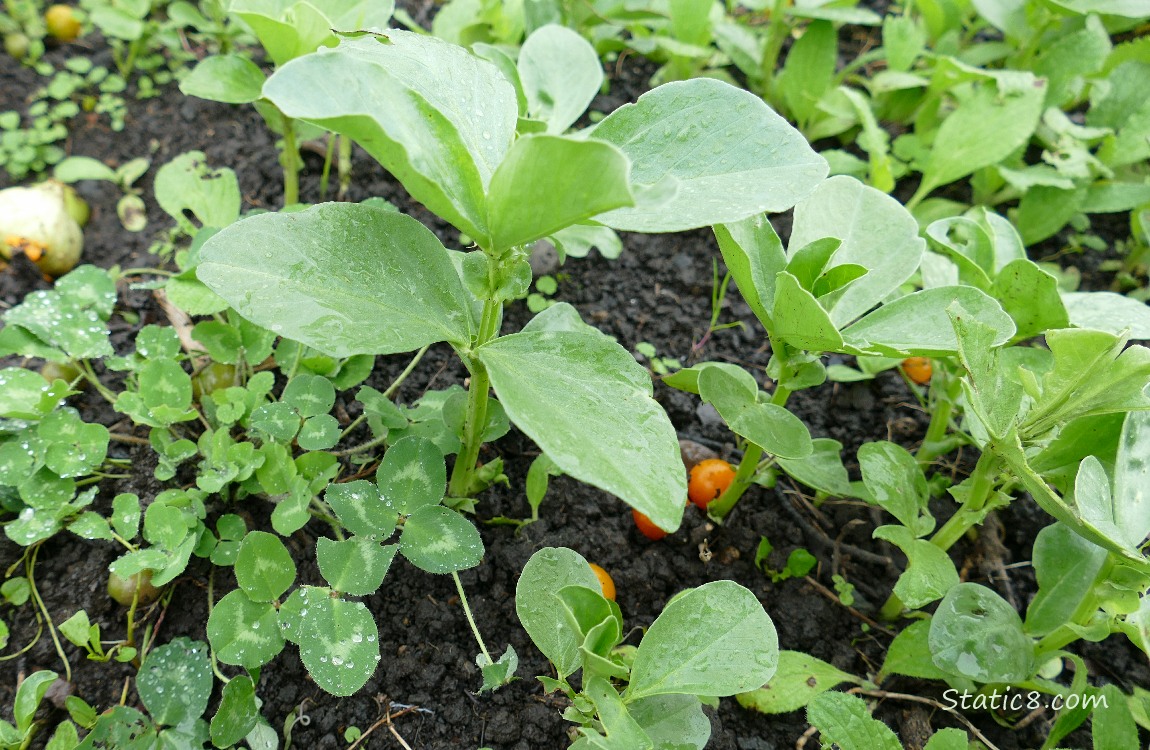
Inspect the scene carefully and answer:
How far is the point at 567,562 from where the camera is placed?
1.18 m

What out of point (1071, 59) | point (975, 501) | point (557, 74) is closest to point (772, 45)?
point (1071, 59)

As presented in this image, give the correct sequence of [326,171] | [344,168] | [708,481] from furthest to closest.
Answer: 1. [344,168]
2. [326,171]
3. [708,481]

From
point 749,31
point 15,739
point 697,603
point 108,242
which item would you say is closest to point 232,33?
point 108,242

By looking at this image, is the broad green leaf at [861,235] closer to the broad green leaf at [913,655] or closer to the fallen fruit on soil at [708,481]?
the fallen fruit on soil at [708,481]

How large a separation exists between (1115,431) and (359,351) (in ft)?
3.75

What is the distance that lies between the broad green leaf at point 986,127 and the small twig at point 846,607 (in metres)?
1.16

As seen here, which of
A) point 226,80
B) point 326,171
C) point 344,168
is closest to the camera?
point 226,80

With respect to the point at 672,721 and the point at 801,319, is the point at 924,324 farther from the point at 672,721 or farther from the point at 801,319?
the point at 672,721

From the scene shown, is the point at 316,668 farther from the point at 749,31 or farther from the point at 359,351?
the point at 749,31

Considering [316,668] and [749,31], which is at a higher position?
[749,31]

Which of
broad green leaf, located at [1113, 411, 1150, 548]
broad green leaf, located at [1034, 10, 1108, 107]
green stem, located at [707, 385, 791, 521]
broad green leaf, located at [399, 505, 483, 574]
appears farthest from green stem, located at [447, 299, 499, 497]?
broad green leaf, located at [1034, 10, 1108, 107]

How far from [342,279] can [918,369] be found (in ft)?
4.51

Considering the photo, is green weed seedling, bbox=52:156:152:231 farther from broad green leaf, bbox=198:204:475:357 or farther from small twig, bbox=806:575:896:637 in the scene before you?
small twig, bbox=806:575:896:637

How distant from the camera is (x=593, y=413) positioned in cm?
100
